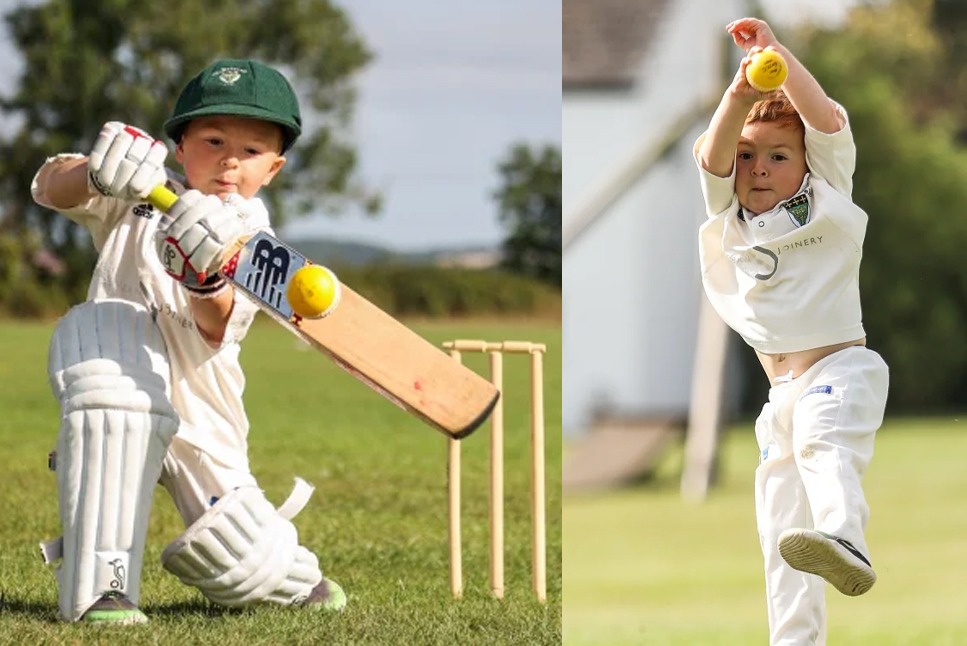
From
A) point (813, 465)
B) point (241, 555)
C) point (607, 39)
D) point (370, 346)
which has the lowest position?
point (241, 555)

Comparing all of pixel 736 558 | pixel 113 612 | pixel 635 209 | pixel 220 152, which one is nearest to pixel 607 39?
pixel 635 209

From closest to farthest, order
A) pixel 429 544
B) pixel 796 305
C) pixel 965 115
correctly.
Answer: pixel 796 305, pixel 429 544, pixel 965 115

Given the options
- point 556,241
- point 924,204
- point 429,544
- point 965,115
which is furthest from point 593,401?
point 429,544

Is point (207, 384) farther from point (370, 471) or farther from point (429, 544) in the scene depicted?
point (370, 471)

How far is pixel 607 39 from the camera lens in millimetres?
16156

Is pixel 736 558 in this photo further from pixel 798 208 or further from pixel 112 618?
pixel 112 618

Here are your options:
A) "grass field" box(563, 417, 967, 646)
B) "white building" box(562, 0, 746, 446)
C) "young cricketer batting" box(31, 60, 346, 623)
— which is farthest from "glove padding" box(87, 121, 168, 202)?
"white building" box(562, 0, 746, 446)

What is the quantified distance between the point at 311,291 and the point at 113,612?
2.15 ft

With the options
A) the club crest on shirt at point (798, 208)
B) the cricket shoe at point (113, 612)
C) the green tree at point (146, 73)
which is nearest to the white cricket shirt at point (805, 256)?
the club crest on shirt at point (798, 208)

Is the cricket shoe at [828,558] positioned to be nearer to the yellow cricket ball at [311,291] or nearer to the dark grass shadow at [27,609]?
the yellow cricket ball at [311,291]

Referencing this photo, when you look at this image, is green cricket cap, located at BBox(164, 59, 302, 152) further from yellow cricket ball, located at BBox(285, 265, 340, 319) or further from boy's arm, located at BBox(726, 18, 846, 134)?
boy's arm, located at BBox(726, 18, 846, 134)

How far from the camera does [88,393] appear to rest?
8.95 ft

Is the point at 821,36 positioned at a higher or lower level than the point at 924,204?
higher

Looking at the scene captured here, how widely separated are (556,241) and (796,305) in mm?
13451
